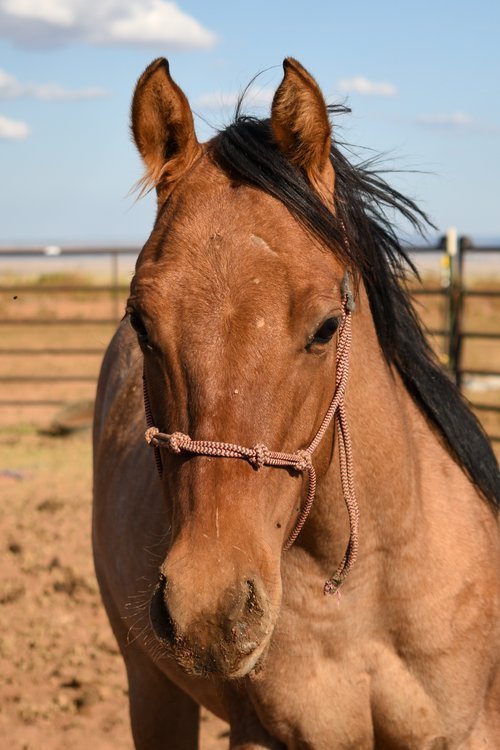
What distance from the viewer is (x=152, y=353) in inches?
80.9

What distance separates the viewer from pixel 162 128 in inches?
90.6

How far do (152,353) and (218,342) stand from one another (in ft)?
0.69

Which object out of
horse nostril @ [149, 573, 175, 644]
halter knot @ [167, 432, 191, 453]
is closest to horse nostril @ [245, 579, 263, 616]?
horse nostril @ [149, 573, 175, 644]

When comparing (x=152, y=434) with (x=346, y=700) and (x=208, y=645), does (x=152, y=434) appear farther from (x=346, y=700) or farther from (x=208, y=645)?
(x=346, y=700)

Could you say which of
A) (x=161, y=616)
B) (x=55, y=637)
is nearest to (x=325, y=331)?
(x=161, y=616)

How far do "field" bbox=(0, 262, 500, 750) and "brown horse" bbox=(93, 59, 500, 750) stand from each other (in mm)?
1277

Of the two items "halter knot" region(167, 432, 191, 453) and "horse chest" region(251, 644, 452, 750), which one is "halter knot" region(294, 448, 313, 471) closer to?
"halter knot" region(167, 432, 191, 453)

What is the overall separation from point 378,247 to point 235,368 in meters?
0.80

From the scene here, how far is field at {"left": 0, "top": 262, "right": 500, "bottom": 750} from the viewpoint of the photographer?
4.07 metres

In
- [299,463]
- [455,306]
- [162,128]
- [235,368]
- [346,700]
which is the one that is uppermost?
[162,128]

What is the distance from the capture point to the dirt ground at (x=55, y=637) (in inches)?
159

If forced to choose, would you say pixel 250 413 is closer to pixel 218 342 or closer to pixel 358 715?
pixel 218 342

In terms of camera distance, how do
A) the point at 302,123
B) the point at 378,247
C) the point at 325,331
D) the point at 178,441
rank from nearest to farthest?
the point at 178,441 → the point at 325,331 → the point at 302,123 → the point at 378,247

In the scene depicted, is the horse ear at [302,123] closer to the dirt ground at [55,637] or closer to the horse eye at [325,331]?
the horse eye at [325,331]
